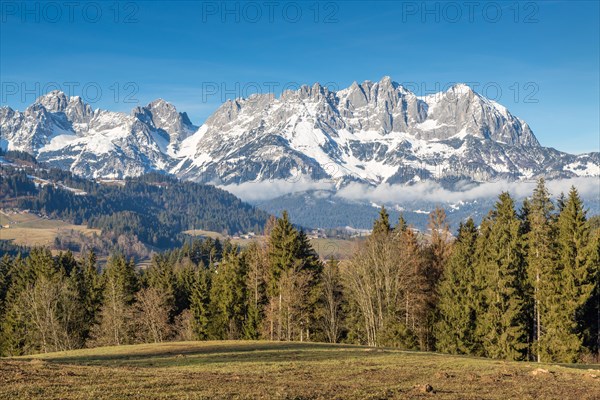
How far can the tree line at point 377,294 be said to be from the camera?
60.8 meters

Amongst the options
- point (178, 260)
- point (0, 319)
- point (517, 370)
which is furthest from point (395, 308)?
point (178, 260)

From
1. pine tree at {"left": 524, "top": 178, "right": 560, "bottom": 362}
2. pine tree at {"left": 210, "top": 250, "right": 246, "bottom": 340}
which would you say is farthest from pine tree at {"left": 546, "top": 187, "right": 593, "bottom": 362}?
pine tree at {"left": 210, "top": 250, "right": 246, "bottom": 340}

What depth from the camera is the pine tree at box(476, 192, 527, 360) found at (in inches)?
2379

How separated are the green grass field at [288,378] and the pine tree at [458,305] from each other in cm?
2226

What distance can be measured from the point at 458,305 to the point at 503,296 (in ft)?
23.2

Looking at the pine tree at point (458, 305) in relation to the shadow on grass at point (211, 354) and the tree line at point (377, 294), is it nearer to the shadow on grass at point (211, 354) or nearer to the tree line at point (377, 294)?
the tree line at point (377, 294)

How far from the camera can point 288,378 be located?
101ft

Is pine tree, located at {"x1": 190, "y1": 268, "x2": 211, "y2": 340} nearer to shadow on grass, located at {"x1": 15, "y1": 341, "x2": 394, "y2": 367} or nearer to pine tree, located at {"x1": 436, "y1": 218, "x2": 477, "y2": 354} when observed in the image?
shadow on grass, located at {"x1": 15, "y1": 341, "x2": 394, "y2": 367}

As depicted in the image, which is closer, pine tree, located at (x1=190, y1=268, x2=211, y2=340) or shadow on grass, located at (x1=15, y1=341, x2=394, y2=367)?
shadow on grass, located at (x1=15, y1=341, x2=394, y2=367)

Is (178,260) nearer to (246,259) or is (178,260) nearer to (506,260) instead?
(246,259)

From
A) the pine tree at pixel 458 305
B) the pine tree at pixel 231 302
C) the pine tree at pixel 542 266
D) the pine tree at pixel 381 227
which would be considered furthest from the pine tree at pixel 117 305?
the pine tree at pixel 542 266

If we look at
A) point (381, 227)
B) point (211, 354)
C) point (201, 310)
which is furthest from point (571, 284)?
point (201, 310)

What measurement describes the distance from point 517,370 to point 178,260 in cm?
14651

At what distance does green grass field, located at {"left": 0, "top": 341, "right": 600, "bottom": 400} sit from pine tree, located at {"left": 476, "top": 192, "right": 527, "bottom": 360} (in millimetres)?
18060
